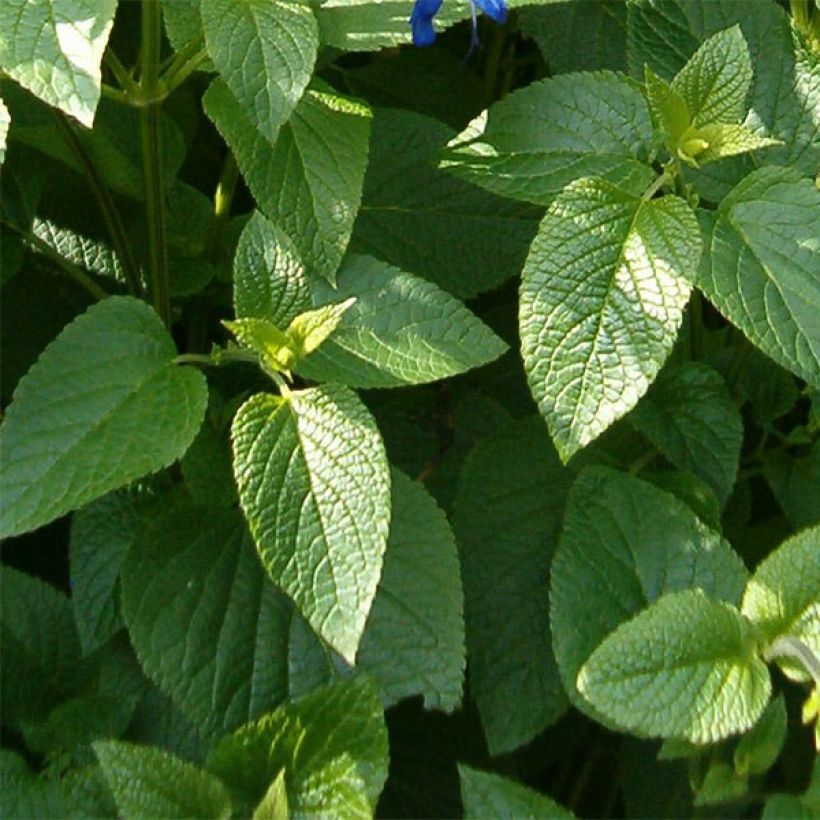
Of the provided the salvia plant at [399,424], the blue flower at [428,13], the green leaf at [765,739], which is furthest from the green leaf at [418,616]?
the blue flower at [428,13]

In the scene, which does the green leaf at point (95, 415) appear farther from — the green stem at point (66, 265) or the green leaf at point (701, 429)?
the green leaf at point (701, 429)

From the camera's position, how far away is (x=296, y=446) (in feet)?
3.10

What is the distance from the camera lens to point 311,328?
99cm

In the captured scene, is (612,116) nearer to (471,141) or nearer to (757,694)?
(471,141)

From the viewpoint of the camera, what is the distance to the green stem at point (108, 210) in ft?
3.84

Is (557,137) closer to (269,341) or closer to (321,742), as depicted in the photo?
(269,341)

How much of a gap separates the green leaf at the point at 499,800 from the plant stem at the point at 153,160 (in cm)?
44

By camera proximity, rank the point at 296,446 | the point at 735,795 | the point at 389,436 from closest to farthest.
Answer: the point at 296,446
the point at 735,795
the point at 389,436

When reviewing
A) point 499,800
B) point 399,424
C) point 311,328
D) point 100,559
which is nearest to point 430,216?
point 399,424

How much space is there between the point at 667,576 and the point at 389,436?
33cm

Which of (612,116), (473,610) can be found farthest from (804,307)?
(473,610)

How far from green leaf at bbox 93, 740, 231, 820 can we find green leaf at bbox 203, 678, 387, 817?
27 mm

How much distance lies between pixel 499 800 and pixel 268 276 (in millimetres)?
406

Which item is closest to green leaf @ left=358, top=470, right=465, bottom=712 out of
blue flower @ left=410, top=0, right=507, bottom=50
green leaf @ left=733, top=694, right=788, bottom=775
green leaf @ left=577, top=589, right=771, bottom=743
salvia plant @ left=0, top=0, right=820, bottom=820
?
salvia plant @ left=0, top=0, right=820, bottom=820
